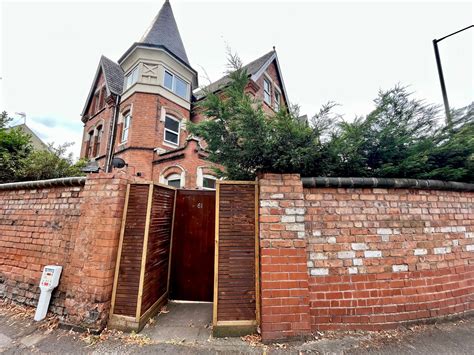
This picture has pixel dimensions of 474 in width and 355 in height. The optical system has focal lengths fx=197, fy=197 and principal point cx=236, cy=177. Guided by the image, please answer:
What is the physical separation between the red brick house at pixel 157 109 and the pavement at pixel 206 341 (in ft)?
18.5

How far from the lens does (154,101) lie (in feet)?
32.4

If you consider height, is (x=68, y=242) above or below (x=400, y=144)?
below

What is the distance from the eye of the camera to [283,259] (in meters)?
2.50

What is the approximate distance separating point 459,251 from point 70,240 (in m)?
5.92

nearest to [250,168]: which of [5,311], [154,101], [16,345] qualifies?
[16,345]

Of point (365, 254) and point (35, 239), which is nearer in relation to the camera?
point (365, 254)

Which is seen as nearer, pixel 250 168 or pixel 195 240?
pixel 250 168

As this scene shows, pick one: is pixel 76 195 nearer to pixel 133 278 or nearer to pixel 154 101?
pixel 133 278

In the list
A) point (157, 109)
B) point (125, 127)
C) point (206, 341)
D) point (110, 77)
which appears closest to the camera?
point (206, 341)

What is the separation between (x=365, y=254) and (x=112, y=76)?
16090mm

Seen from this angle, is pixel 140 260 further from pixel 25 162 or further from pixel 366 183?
pixel 25 162

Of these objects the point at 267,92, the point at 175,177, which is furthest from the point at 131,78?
the point at 267,92

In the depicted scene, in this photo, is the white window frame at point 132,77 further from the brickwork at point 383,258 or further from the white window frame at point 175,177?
the brickwork at point 383,258

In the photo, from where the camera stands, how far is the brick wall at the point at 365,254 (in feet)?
8.30
